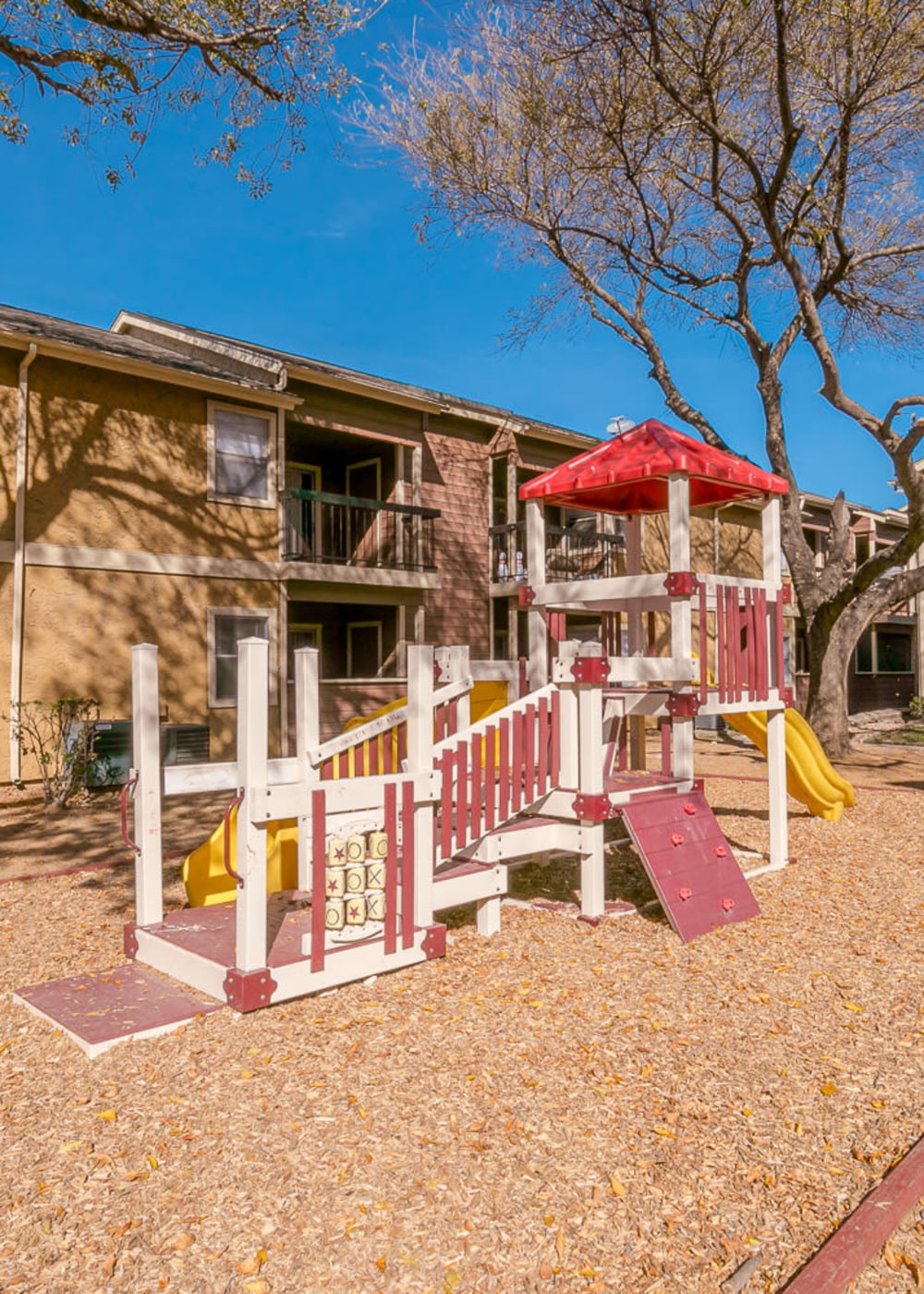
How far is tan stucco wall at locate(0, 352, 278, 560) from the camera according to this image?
44.0 feet

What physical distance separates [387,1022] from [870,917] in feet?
12.7

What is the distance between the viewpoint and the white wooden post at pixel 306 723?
5914 millimetres

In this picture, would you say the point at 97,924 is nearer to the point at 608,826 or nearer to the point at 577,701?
the point at 577,701

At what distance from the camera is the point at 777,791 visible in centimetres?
826

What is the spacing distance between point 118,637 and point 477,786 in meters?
9.81

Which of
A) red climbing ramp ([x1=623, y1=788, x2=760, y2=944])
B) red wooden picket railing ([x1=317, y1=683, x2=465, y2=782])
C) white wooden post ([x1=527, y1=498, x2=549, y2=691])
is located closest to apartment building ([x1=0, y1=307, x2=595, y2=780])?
white wooden post ([x1=527, y1=498, x2=549, y2=691])

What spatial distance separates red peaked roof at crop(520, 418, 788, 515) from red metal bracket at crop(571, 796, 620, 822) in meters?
2.51

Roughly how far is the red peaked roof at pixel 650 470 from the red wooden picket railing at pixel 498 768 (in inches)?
76.7

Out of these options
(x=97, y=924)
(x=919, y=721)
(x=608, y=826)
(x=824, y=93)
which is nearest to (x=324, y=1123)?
(x=97, y=924)

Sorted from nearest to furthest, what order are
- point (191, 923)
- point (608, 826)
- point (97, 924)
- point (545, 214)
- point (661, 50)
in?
point (191, 923) → point (97, 924) → point (608, 826) → point (661, 50) → point (545, 214)

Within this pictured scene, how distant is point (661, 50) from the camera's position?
41.3 ft

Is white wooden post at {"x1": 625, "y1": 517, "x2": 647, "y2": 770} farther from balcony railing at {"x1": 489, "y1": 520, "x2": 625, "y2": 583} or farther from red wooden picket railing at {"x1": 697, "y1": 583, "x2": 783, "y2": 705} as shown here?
balcony railing at {"x1": 489, "y1": 520, "x2": 625, "y2": 583}

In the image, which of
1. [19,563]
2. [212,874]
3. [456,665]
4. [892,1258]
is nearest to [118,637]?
[19,563]

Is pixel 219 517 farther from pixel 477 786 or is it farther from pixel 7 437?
pixel 477 786
